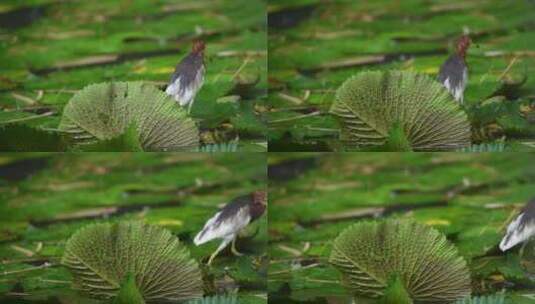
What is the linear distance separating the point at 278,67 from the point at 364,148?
0.43m

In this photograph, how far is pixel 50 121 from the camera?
3207 mm

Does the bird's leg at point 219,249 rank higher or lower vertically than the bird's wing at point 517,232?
lower

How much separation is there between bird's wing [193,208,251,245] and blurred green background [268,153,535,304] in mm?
106

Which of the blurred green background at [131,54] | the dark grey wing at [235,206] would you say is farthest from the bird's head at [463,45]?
the dark grey wing at [235,206]

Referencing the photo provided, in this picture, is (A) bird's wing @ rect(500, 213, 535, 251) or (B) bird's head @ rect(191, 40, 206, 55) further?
(B) bird's head @ rect(191, 40, 206, 55)

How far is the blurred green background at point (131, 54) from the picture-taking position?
3.22 m

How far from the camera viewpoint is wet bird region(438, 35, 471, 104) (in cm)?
321

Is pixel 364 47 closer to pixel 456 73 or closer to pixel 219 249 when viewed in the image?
pixel 456 73

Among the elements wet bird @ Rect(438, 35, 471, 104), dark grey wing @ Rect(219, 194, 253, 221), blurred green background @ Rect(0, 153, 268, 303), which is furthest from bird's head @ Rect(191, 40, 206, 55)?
wet bird @ Rect(438, 35, 471, 104)

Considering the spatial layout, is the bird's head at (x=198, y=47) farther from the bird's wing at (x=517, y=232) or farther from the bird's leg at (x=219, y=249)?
the bird's wing at (x=517, y=232)

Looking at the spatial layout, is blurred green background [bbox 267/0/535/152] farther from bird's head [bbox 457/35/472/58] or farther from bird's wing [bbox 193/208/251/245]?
bird's wing [bbox 193/208/251/245]

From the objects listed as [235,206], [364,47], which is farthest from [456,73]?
[235,206]

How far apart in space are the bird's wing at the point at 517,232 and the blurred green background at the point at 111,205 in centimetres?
85

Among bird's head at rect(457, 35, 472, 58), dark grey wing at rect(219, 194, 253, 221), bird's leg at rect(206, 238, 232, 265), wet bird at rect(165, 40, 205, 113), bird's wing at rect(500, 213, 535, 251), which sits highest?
bird's head at rect(457, 35, 472, 58)
